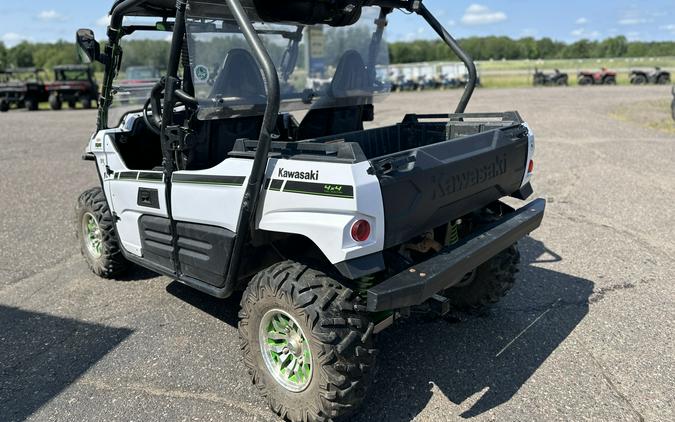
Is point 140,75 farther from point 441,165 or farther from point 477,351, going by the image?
point 477,351

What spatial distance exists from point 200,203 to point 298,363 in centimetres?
111

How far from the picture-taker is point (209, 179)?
2.98m

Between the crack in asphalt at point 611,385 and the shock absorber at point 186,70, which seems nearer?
the crack in asphalt at point 611,385

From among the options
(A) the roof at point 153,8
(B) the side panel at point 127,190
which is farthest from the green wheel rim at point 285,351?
(A) the roof at point 153,8

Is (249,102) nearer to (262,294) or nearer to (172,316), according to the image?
(262,294)

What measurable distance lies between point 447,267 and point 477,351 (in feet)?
3.58

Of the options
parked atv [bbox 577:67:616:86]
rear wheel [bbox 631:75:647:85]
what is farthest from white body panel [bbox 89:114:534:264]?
rear wheel [bbox 631:75:647:85]

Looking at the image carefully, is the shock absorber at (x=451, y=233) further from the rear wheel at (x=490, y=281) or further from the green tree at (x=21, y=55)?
the green tree at (x=21, y=55)

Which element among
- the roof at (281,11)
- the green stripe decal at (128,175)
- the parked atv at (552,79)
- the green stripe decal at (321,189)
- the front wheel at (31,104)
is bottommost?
the front wheel at (31,104)

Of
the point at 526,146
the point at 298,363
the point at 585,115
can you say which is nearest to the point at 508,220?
the point at 526,146

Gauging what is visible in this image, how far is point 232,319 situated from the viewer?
3938 mm

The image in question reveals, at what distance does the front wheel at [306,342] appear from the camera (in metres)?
2.50

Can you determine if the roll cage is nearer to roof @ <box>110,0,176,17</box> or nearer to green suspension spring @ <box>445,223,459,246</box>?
roof @ <box>110,0,176,17</box>

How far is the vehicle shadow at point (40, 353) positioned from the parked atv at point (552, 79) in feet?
121
